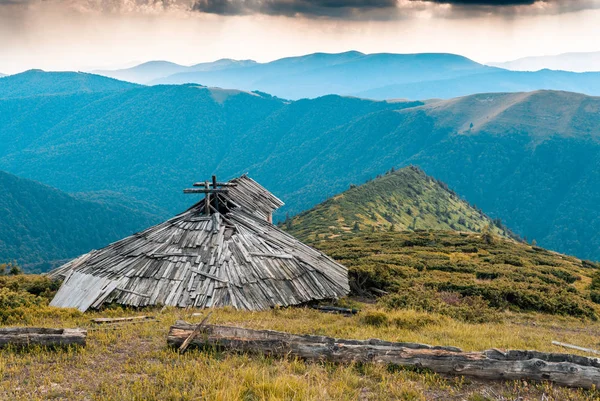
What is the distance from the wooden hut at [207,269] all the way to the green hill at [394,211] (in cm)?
6803

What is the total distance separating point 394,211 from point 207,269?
409ft

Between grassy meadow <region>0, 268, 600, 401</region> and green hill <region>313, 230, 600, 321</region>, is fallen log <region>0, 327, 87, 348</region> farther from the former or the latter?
green hill <region>313, 230, 600, 321</region>

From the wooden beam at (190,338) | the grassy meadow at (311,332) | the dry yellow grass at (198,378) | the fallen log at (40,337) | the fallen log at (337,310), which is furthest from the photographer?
the fallen log at (337,310)

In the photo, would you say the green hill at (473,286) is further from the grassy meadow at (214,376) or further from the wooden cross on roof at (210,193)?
the wooden cross on roof at (210,193)

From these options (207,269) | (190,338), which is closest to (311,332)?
(190,338)

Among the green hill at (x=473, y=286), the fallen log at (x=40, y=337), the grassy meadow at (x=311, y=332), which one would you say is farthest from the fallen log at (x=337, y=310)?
the fallen log at (x=40, y=337)

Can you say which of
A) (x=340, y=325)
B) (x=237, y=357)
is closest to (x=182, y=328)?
(x=237, y=357)

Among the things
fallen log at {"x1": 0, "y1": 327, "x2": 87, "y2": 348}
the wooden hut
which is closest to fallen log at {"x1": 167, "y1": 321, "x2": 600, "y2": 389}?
fallen log at {"x1": 0, "y1": 327, "x2": 87, "y2": 348}

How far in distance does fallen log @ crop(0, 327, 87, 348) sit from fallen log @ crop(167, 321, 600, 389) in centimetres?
240

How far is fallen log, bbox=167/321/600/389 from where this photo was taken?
9977 mm

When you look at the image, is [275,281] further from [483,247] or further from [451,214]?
[451,214]

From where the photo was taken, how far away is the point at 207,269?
22938 millimetres

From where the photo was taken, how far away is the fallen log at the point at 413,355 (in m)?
9.98

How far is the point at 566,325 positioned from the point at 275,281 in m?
14.3
